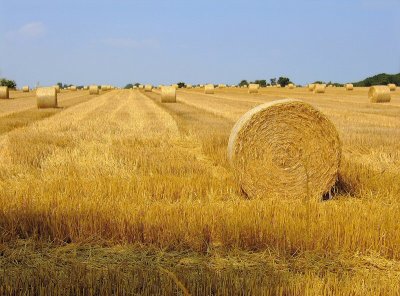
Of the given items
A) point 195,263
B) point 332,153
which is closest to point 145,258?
point 195,263

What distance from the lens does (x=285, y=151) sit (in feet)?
23.7

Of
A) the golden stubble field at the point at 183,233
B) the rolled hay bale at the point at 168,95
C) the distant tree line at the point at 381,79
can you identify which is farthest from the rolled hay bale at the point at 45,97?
the distant tree line at the point at 381,79

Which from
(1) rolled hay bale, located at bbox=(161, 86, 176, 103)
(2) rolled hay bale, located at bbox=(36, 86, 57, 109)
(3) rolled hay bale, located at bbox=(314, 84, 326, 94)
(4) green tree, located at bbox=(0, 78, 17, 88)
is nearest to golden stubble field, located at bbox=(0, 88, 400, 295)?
(2) rolled hay bale, located at bbox=(36, 86, 57, 109)

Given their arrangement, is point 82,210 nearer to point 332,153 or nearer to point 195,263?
point 195,263

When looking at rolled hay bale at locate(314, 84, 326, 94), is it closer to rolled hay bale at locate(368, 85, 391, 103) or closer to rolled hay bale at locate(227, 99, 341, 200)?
rolled hay bale at locate(368, 85, 391, 103)

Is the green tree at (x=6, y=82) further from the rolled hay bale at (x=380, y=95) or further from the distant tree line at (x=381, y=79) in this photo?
the distant tree line at (x=381, y=79)

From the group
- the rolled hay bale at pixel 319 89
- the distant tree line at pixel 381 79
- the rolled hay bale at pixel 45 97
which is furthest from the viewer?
the distant tree line at pixel 381 79

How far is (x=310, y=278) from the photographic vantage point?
396 centimetres

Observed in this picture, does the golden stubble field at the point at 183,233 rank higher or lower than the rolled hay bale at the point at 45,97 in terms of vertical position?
lower

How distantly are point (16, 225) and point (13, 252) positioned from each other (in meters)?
0.59

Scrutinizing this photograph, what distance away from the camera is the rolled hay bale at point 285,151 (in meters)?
6.96

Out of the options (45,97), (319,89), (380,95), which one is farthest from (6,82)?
(380,95)

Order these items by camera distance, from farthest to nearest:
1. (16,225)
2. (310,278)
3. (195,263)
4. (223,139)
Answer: (223,139)
(16,225)
(195,263)
(310,278)

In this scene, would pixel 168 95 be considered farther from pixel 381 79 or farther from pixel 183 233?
pixel 381 79
